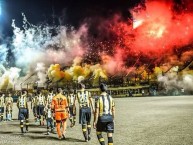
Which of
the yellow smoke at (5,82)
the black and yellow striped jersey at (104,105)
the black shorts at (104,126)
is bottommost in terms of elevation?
the black shorts at (104,126)

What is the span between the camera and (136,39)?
87000mm

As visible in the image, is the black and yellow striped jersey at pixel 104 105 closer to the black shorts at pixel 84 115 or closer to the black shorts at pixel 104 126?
the black shorts at pixel 104 126

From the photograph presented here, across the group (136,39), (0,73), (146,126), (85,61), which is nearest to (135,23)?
(136,39)

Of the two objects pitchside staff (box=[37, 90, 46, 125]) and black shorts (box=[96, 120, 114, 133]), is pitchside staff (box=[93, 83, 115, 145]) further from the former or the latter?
pitchside staff (box=[37, 90, 46, 125])

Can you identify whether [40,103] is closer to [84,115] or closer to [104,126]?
[84,115]

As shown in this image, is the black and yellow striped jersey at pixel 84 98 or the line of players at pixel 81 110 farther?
the black and yellow striped jersey at pixel 84 98

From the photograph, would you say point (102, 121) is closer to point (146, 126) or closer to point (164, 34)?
point (146, 126)

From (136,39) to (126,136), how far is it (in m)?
74.5

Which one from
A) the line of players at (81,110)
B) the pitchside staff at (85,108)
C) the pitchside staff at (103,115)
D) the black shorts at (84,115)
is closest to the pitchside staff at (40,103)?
the line of players at (81,110)

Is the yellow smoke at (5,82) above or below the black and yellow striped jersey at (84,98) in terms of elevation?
above

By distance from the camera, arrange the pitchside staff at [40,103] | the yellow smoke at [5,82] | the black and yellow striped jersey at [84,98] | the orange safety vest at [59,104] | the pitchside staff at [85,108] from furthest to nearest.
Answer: the yellow smoke at [5,82]
the pitchside staff at [40,103]
the orange safety vest at [59,104]
the black and yellow striped jersey at [84,98]
the pitchside staff at [85,108]

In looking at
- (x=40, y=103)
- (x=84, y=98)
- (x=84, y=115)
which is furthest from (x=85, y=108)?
(x=40, y=103)

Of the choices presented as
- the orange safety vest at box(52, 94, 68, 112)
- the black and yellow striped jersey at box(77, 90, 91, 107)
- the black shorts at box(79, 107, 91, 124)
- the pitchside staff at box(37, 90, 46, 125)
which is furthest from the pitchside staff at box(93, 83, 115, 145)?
the pitchside staff at box(37, 90, 46, 125)

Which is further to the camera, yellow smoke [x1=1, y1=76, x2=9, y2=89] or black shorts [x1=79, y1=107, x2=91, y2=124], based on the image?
yellow smoke [x1=1, y1=76, x2=9, y2=89]
